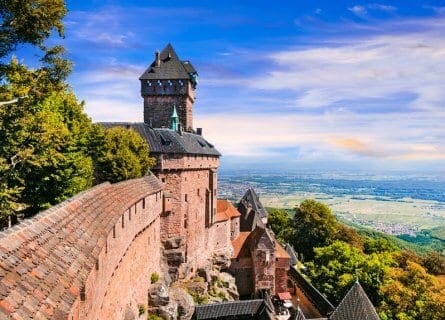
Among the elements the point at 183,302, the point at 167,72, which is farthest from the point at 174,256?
the point at 167,72

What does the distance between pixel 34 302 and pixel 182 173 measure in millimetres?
26738

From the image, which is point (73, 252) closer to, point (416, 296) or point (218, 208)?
point (416, 296)

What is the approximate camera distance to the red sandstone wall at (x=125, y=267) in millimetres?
8828

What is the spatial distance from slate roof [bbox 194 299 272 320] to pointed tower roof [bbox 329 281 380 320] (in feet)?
24.6

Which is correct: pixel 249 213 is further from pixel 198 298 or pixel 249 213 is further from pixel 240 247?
pixel 198 298

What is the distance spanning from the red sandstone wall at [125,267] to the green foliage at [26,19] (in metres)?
7.38

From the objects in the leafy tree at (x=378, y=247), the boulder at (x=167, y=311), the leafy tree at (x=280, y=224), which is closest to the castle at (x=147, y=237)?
the boulder at (x=167, y=311)

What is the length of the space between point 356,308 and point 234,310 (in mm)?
10739

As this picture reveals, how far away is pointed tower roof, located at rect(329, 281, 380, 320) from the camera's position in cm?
2769

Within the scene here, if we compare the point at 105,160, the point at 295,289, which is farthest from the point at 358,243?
the point at 105,160

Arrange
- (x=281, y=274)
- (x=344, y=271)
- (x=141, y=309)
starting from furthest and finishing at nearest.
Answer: (x=344, y=271)
(x=281, y=274)
(x=141, y=309)

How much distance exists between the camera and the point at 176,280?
31688 millimetres

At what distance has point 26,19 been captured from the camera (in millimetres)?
15453

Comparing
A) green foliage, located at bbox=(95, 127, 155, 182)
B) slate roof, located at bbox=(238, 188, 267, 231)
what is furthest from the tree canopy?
slate roof, located at bbox=(238, 188, 267, 231)
